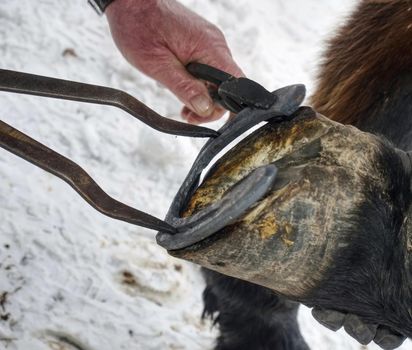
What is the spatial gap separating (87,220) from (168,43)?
0.58 meters

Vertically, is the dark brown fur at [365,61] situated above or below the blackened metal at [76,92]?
above

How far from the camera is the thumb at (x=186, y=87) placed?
5.01 feet

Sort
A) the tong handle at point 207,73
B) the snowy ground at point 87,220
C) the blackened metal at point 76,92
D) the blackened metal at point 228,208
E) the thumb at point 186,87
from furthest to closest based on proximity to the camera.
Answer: the snowy ground at point 87,220 → the thumb at point 186,87 → the tong handle at point 207,73 → the blackened metal at point 76,92 → the blackened metal at point 228,208

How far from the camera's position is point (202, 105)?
1550 mm

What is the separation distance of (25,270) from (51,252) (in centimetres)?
9

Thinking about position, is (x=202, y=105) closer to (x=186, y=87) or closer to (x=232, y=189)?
(x=186, y=87)

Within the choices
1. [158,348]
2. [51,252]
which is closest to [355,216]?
[158,348]

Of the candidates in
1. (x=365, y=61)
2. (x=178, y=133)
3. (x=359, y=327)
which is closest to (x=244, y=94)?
(x=178, y=133)

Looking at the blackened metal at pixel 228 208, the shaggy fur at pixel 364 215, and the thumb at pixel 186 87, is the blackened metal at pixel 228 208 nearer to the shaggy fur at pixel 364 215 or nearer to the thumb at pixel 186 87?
the shaggy fur at pixel 364 215

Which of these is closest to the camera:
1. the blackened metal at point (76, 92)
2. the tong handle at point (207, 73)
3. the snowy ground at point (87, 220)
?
the blackened metal at point (76, 92)

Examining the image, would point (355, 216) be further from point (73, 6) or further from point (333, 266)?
point (73, 6)

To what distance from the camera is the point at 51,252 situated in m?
1.80

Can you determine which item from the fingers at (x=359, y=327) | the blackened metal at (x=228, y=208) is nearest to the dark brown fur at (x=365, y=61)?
the fingers at (x=359, y=327)

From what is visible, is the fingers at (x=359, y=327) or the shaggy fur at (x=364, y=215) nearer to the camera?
the shaggy fur at (x=364, y=215)
